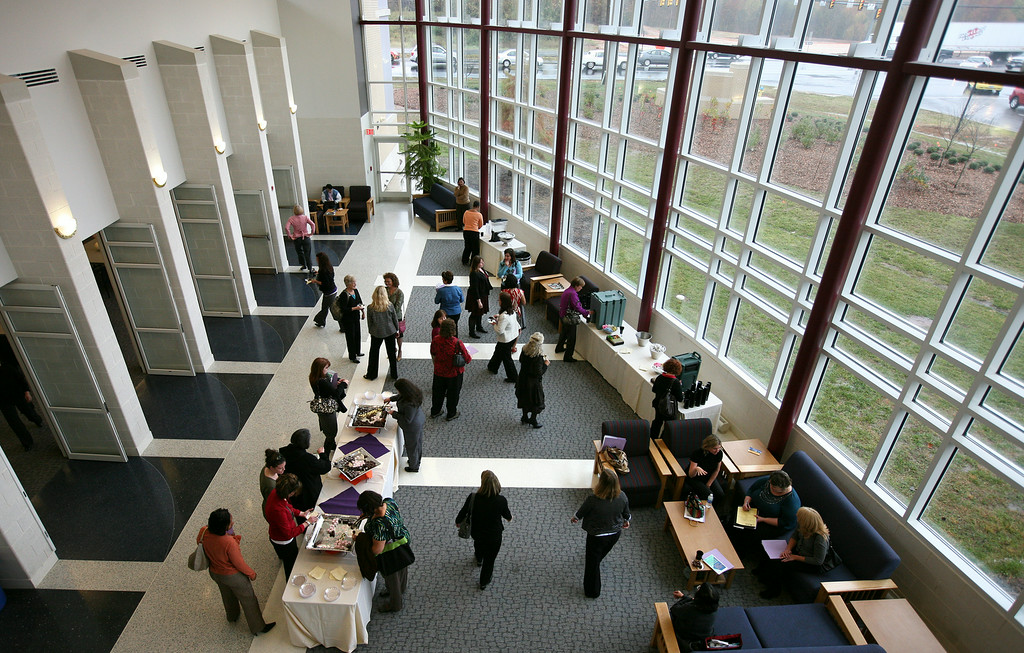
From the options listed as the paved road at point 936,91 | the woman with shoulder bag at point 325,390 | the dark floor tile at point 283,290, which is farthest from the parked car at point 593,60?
the woman with shoulder bag at point 325,390

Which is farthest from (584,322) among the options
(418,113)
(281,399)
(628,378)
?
(418,113)

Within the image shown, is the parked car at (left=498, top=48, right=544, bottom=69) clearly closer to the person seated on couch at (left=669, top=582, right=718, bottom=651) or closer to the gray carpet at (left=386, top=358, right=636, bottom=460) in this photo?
the gray carpet at (left=386, top=358, right=636, bottom=460)

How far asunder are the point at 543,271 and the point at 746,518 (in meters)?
6.91

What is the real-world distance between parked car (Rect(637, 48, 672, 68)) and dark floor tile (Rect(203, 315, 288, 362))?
770cm

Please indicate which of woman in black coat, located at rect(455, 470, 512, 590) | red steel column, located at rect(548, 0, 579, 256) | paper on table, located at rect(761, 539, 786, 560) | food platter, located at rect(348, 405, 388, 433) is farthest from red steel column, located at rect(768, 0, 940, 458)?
red steel column, located at rect(548, 0, 579, 256)

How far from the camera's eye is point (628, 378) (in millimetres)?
8812

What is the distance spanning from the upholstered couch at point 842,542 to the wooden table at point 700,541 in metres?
0.61

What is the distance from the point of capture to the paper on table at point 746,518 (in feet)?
20.5

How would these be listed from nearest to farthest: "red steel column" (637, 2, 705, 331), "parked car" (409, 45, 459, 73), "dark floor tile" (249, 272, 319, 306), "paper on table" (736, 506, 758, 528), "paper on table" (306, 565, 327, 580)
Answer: "paper on table" (306, 565, 327, 580)
"paper on table" (736, 506, 758, 528)
"red steel column" (637, 2, 705, 331)
"dark floor tile" (249, 272, 319, 306)
"parked car" (409, 45, 459, 73)

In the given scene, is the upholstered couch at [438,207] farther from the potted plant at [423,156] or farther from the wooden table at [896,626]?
the wooden table at [896,626]

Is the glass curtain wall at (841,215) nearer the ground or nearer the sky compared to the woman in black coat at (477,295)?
nearer the sky

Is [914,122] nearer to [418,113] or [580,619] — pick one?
[580,619]

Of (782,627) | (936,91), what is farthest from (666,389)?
(936,91)

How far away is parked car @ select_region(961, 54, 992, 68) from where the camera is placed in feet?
15.7
